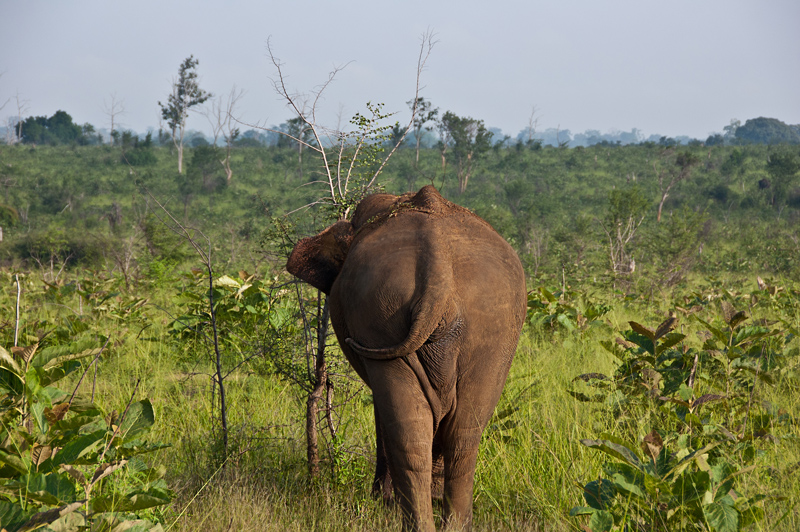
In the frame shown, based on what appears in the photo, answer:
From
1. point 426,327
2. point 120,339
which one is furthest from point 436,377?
point 120,339

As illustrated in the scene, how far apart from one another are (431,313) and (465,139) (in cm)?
3421

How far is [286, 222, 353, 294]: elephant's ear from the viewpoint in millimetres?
2885

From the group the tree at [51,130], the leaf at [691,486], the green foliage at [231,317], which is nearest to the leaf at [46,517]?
the leaf at [691,486]

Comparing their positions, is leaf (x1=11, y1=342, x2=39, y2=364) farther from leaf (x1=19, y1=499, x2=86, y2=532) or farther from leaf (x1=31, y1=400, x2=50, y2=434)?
leaf (x1=19, y1=499, x2=86, y2=532)

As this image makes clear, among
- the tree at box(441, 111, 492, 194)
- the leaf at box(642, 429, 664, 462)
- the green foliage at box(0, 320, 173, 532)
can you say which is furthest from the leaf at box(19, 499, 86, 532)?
the tree at box(441, 111, 492, 194)

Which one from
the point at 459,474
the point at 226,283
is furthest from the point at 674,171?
the point at 459,474

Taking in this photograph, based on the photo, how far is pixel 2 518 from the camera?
1674 millimetres

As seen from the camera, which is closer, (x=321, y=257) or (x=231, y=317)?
(x=321, y=257)

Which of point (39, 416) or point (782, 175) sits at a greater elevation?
point (782, 175)

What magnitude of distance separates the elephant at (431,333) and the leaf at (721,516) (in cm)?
88

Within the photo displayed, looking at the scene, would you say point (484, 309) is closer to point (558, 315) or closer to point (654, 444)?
point (654, 444)

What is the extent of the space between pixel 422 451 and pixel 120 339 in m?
4.57

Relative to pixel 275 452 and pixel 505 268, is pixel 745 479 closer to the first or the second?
pixel 505 268

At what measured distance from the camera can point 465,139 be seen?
35.3 m
